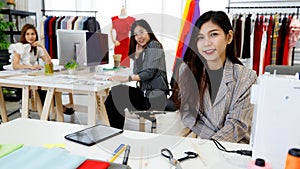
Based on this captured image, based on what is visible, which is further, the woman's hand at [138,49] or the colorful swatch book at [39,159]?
the woman's hand at [138,49]

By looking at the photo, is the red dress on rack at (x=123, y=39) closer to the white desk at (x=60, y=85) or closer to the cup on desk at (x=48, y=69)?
the white desk at (x=60, y=85)

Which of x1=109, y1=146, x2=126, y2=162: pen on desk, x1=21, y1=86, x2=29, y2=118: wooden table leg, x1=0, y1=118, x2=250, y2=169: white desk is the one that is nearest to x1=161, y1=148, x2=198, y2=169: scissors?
x1=0, y1=118, x2=250, y2=169: white desk

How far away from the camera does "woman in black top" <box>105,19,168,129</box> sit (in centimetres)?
199

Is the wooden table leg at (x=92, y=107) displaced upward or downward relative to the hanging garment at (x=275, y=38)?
downward

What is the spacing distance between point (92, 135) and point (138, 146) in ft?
0.60

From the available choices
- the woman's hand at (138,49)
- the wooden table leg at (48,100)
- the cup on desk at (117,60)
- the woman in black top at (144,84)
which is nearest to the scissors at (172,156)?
the woman in black top at (144,84)

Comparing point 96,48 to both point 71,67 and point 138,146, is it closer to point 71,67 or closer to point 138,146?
point 71,67

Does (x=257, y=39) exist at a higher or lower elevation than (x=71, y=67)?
higher

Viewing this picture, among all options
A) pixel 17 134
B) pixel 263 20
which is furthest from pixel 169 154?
pixel 263 20

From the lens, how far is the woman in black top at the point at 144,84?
1993 mm

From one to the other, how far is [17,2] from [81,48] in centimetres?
265

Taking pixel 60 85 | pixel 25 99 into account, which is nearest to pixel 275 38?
pixel 60 85

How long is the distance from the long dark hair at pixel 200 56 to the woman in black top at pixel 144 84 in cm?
71

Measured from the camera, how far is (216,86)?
124cm
